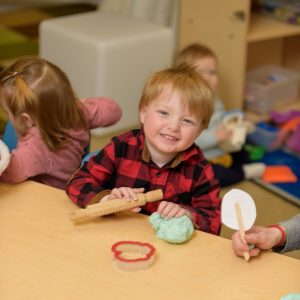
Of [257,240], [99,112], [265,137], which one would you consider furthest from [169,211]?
[265,137]

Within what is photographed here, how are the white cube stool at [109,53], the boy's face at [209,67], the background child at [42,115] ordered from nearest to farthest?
the background child at [42,115], the boy's face at [209,67], the white cube stool at [109,53]

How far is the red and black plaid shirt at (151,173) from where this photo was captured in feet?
4.56

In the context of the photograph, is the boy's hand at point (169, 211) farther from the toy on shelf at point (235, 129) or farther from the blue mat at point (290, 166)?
the toy on shelf at point (235, 129)

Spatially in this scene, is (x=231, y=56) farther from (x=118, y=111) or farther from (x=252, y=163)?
(x=118, y=111)

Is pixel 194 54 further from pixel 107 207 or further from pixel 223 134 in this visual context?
pixel 107 207

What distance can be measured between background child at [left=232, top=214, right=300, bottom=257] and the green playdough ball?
84mm

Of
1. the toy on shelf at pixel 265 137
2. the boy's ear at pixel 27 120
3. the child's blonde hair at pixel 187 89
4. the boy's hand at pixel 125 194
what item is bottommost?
the toy on shelf at pixel 265 137

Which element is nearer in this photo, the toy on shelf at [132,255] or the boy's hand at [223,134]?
the toy on shelf at [132,255]

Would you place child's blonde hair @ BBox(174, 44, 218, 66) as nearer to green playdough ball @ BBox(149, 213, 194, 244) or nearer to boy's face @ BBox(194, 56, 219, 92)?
boy's face @ BBox(194, 56, 219, 92)

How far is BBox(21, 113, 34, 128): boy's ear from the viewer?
58.6 inches

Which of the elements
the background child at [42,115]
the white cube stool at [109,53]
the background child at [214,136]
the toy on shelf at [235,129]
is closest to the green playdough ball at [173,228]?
the background child at [42,115]

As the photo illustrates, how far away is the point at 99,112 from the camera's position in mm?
1701

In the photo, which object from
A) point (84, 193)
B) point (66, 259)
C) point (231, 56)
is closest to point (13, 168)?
point (84, 193)

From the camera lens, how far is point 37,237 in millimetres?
1119
